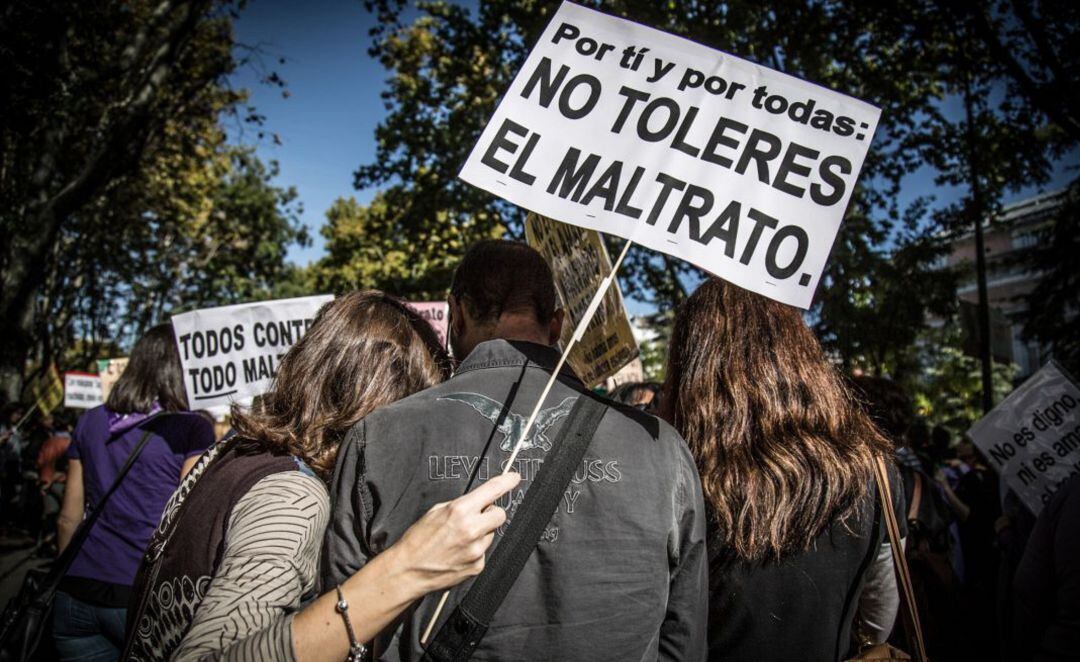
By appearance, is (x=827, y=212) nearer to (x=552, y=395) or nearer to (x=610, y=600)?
(x=552, y=395)

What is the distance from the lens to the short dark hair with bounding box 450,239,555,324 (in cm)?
206

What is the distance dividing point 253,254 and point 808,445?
25909 mm

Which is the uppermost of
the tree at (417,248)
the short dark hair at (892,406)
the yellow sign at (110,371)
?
the tree at (417,248)

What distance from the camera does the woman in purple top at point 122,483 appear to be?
2936 mm

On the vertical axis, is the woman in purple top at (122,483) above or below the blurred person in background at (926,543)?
below

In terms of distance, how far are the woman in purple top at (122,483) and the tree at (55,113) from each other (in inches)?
297

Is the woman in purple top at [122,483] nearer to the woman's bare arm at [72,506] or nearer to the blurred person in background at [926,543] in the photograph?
the woman's bare arm at [72,506]

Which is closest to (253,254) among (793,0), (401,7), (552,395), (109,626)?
(401,7)

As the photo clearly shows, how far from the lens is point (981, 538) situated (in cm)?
638

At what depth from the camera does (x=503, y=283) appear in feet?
6.77

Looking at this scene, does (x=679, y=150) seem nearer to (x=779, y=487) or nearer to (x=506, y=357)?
(x=506, y=357)

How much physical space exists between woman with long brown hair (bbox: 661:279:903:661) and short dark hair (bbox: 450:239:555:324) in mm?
547

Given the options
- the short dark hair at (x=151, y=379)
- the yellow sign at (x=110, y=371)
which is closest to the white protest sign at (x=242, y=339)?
the short dark hair at (x=151, y=379)

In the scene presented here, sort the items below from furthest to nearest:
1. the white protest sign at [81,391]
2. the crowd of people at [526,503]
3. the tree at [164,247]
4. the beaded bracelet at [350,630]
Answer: the tree at [164,247], the white protest sign at [81,391], the crowd of people at [526,503], the beaded bracelet at [350,630]
